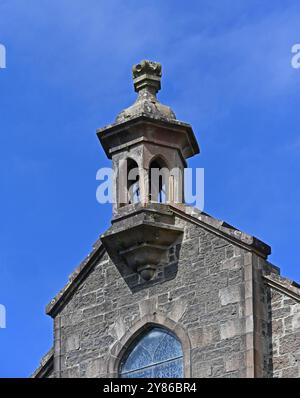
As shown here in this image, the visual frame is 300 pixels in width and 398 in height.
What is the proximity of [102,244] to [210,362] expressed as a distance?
12.6 ft

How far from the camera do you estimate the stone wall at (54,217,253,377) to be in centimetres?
5369

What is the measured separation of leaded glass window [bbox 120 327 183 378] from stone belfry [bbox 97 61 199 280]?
1.18 metres

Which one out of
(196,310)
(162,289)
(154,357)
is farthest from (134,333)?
(196,310)

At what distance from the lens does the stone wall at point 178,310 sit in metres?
53.7

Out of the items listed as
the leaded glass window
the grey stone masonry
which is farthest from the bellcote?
the leaded glass window

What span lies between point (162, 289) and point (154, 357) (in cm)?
121

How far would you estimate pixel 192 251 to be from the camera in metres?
55.0

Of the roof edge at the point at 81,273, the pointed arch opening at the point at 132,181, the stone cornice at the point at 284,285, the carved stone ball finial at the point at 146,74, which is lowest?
the stone cornice at the point at 284,285

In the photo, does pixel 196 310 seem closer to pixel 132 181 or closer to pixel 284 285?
pixel 284 285

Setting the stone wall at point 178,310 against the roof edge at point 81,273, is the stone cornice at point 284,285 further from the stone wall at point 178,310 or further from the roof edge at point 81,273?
the roof edge at point 81,273

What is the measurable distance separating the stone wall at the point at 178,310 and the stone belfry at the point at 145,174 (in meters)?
0.32

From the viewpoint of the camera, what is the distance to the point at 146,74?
57031 mm

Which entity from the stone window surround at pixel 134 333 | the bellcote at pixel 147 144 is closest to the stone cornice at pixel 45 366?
the stone window surround at pixel 134 333
